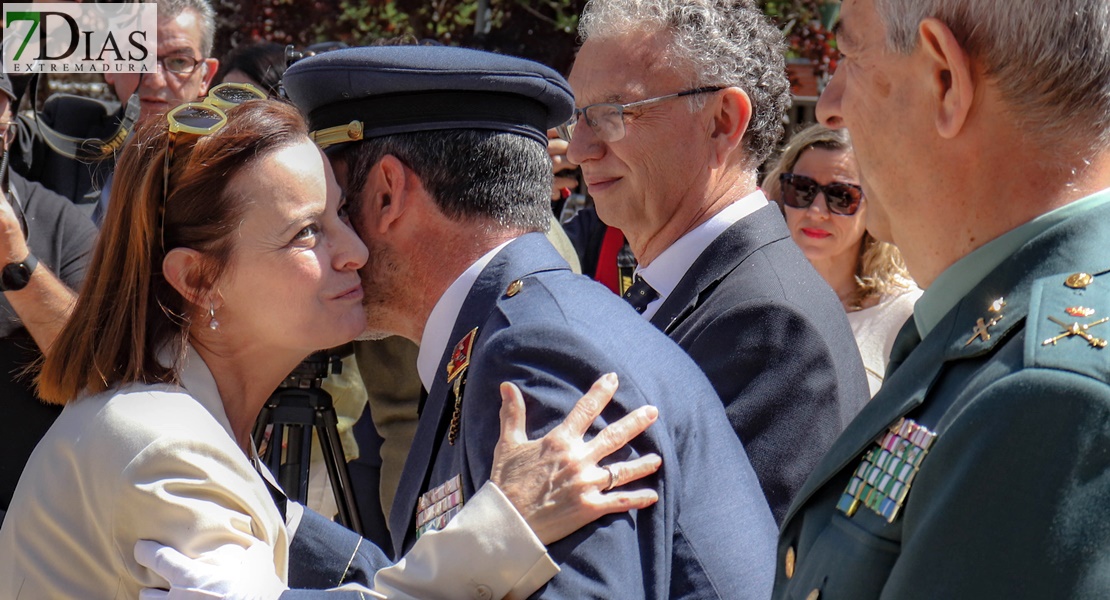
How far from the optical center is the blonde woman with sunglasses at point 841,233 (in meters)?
4.55

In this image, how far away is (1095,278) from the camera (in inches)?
49.3

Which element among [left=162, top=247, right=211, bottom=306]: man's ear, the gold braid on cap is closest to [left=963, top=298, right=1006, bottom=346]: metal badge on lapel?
the gold braid on cap

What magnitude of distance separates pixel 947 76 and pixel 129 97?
401 centimetres

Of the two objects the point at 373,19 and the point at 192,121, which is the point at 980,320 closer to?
the point at 192,121

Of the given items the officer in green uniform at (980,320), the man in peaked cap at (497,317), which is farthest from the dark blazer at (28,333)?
the officer in green uniform at (980,320)

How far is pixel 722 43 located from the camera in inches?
123

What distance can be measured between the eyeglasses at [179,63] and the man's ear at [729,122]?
2645 mm

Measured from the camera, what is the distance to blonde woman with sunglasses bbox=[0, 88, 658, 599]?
1700mm

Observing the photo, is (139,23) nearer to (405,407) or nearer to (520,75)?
(405,407)

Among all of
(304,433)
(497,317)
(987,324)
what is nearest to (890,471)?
(987,324)

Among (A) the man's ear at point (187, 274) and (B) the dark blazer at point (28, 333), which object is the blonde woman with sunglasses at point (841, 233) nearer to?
(B) the dark blazer at point (28, 333)

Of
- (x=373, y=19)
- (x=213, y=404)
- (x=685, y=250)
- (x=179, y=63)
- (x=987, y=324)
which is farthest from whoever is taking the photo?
(x=373, y=19)

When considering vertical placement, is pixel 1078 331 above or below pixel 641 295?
above

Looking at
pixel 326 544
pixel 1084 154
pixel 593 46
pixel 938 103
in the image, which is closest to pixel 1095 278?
pixel 1084 154
